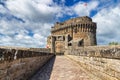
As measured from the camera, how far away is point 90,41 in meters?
47.9

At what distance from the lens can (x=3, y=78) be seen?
12.3ft

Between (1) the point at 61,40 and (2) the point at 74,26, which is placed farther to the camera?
(2) the point at 74,26

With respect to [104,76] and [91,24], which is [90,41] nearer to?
[91,24]

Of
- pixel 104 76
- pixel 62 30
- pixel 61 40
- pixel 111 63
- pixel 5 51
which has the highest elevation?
pixel 62 30

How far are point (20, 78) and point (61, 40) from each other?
1397 inches

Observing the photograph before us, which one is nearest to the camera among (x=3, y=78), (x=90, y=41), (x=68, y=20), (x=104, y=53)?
(x=3, y=78)

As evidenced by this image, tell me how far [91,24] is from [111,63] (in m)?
45.3

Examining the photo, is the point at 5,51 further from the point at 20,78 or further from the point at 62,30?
the point at 62,30

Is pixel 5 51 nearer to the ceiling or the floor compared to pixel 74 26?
nearer to the floor

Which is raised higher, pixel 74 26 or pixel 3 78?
pixel 74 26

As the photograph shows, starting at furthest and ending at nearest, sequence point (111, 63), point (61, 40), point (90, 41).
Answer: point (90, 41)
point (61, 40)
point (111, 63)

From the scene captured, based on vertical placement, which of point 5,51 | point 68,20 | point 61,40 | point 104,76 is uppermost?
point 68,20

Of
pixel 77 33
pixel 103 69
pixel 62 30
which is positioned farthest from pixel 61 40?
pixel 103 69

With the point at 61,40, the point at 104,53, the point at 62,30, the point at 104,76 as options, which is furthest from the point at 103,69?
the point at 62,30
